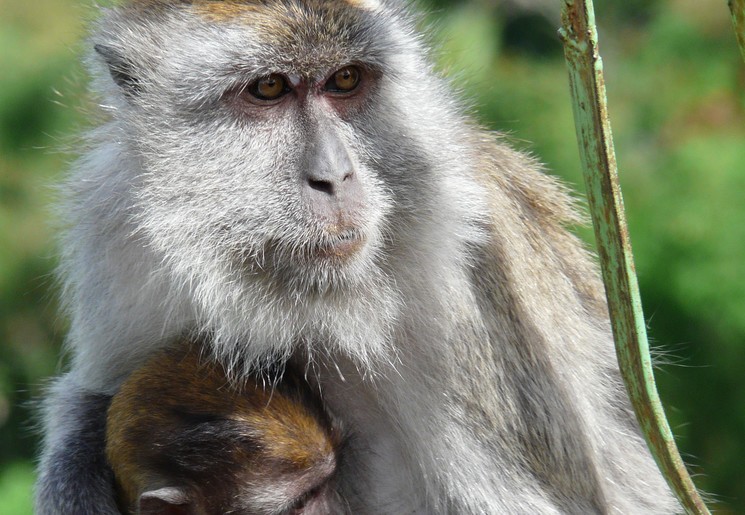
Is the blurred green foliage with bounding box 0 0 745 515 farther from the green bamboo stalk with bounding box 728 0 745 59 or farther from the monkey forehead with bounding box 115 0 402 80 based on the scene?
the green bamboo stalk with bounding box 728 0 745 59

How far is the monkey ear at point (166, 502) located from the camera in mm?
2889

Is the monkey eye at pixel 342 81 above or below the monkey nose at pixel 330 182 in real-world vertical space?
above

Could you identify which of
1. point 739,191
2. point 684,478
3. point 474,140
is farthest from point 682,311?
point 684,478

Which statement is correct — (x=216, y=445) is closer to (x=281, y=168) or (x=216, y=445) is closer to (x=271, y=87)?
(x=281, y=168)

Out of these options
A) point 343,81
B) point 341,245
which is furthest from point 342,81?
point 341,245

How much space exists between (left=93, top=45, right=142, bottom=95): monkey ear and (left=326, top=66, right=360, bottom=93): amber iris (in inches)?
24.2

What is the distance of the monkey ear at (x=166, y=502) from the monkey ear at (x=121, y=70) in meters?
1.24

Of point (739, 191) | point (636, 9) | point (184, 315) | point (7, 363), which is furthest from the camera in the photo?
point (636, 9)

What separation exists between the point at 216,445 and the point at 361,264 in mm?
662

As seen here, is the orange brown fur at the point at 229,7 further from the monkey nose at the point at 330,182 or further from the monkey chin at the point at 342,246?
the monkey chin at the point at 342,246

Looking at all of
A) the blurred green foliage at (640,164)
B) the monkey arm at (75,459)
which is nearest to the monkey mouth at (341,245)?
the monkey arm at (75,459)

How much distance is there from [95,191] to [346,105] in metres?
0.92

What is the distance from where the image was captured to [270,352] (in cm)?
310

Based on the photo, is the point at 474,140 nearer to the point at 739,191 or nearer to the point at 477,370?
the point at 477,370
